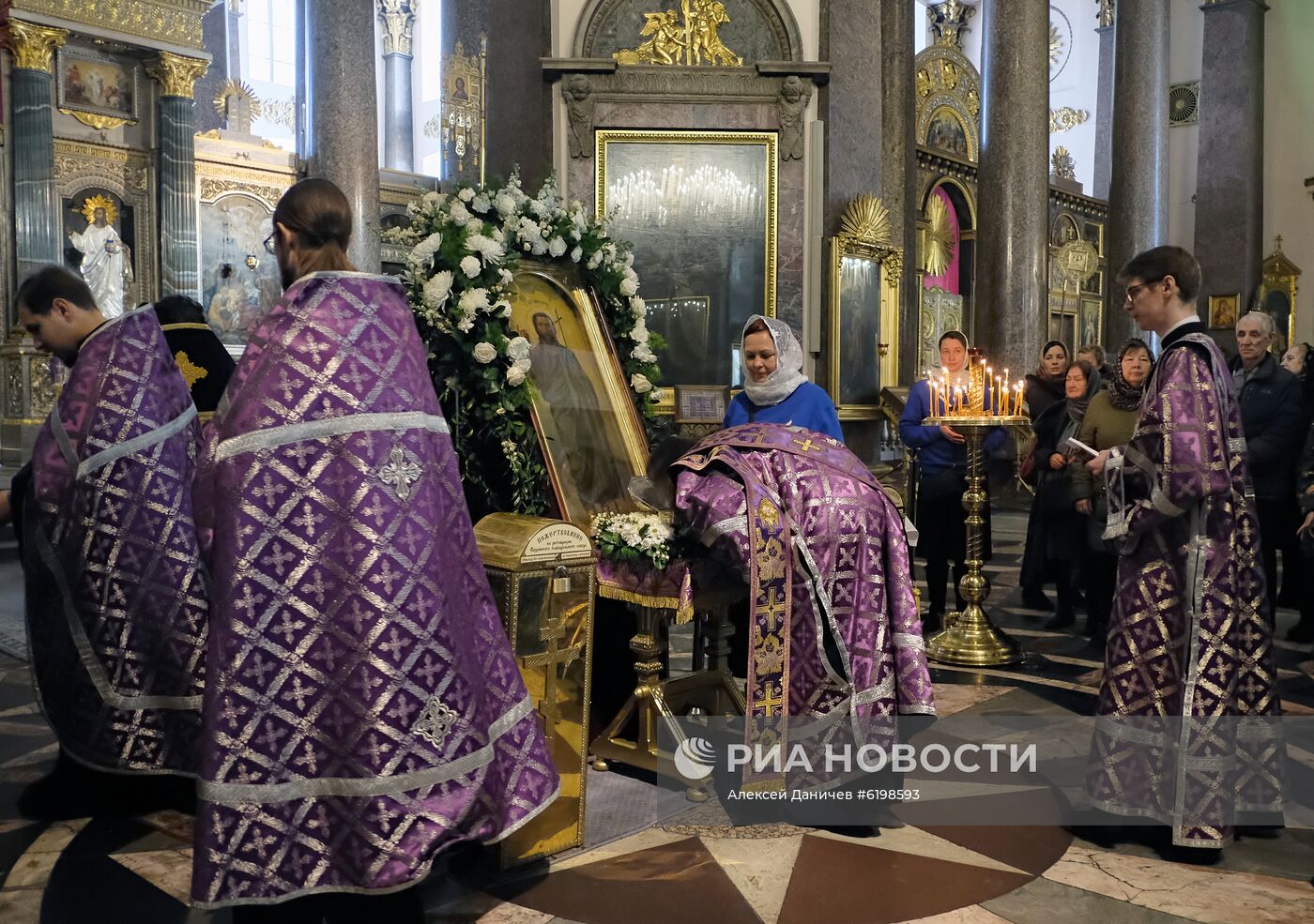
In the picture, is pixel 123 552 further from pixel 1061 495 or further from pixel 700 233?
pixel 700 233

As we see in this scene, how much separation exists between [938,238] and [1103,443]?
14.4 metres

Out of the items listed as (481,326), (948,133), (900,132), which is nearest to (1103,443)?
(481,326)

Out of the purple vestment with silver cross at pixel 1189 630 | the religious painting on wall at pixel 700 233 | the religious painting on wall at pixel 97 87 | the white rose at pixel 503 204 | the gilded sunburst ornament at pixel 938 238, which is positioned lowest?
the purple vestment with silver cross at pixel 1189 630

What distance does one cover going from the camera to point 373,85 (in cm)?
1198

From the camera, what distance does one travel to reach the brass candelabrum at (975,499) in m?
5.62

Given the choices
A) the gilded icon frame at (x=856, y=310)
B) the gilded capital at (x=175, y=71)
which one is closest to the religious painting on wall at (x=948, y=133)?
the gilded icon frame at (x=856, y=310)

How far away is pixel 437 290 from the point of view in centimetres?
371

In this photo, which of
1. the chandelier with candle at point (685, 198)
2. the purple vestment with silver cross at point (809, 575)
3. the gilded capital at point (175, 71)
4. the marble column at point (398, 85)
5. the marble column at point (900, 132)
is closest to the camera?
the purple vestment with silver cross at point (809, 575)

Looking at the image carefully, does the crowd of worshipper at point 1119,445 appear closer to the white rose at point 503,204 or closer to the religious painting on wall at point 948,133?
the white rose at point 503,204

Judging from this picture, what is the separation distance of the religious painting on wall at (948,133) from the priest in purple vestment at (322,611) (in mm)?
18641

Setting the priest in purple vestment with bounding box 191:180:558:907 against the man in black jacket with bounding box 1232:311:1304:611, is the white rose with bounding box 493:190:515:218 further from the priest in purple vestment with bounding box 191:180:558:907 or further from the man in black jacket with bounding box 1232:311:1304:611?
the man in black jacket with bounding box 1232:311:1304:611

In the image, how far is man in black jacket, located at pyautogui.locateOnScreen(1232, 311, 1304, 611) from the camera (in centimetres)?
615

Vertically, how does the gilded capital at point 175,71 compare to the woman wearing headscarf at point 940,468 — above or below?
above

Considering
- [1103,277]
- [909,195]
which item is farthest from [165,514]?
[1103,277]
